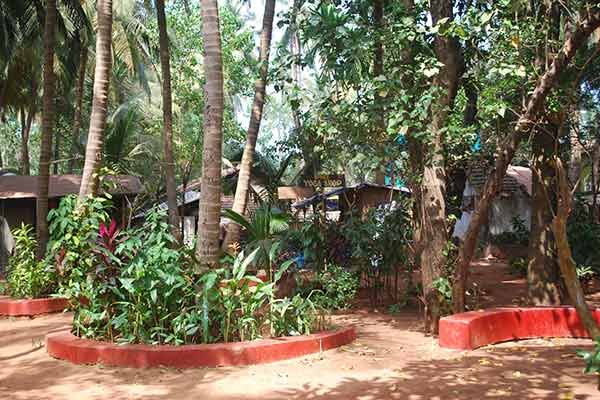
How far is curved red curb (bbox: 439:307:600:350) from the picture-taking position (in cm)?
Result: 655

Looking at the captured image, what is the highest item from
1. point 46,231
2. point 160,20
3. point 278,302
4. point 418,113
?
point 160,20

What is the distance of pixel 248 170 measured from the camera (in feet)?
41.0

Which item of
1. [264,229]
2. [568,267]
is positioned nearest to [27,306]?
[264,229]

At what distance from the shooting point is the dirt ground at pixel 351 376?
489 cm

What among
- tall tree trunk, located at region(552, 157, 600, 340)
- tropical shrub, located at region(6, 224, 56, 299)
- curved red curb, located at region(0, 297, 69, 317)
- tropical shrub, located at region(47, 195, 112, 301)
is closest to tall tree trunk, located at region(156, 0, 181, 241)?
tropical shrub, located at region(6, 224, 56, 299)

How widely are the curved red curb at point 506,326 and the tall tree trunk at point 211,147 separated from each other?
2.61 m

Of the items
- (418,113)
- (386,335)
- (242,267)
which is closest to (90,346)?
(242,267)

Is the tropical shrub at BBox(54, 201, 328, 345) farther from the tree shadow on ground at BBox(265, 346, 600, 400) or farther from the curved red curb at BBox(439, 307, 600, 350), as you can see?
the curved red curb at BBox(439, 307, 600, 350)

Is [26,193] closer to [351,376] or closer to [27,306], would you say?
[27,306]

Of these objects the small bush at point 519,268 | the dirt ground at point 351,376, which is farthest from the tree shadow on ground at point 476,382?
the small bush at point 519,268

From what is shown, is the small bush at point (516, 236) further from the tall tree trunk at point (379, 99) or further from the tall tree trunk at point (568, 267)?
the tall tree trunk at point (568, 267)

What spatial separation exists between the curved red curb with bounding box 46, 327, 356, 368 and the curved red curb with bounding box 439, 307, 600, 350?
5.23ft

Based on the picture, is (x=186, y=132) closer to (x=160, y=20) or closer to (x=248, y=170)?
(x=160, y=20)

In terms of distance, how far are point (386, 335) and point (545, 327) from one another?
6.07 feet
